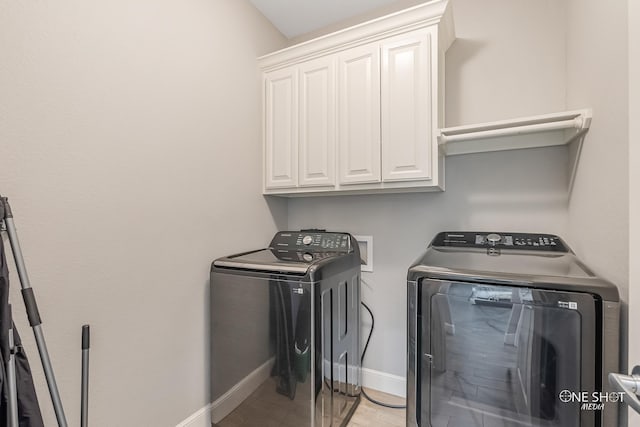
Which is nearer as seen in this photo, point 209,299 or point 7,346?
point 7,346

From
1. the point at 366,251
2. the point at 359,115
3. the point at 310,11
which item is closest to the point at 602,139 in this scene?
the point at 359,115

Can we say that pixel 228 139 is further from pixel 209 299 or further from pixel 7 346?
pixel 7 346

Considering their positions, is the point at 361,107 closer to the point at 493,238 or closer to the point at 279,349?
the point at 493,238

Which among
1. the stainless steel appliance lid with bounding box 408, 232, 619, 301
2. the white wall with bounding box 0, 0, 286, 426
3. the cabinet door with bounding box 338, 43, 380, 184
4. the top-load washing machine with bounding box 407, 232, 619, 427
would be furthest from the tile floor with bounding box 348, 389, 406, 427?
the cabinet door with bounding box 338, 43, 380, 184

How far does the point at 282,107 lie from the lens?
1942mm

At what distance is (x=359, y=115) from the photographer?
1.69 meters

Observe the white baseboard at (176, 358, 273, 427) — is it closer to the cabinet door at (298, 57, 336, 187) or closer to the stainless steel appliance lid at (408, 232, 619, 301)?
the stainless steel appliance lid at (408, 232, 619, 301)

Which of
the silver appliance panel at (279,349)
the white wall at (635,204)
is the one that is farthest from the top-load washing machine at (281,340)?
the white wall at (635,204)

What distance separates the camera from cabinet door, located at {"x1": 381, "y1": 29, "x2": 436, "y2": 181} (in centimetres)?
150

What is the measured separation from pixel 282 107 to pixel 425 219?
4.01ft

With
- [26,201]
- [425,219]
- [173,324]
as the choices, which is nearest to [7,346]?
[26,201]

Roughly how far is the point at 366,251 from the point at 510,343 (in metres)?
1.08

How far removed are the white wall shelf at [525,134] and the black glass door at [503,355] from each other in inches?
30.3

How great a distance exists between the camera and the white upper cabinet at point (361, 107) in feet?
4.95
